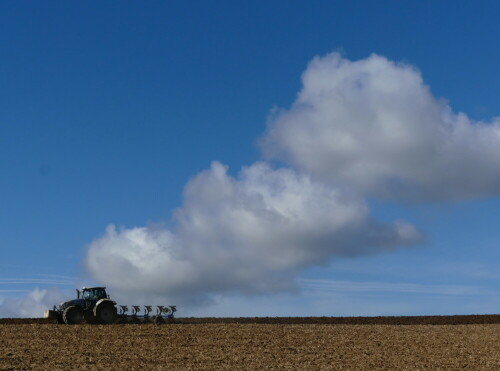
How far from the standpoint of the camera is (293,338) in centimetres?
3750

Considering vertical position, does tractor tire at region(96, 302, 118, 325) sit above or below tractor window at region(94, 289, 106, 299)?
below

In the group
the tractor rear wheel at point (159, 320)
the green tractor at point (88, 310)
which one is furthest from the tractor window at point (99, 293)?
the tractor rear wheel at point (159, 320)

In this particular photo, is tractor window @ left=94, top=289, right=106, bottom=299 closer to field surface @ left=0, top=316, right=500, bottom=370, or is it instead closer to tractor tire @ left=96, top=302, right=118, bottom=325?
tractor tire @ left=96, top=302, right=118, bottom=325

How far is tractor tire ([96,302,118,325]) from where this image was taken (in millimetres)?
43094

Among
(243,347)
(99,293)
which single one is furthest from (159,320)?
(243,347)

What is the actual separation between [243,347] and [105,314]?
11.9 m

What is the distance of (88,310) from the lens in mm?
43844

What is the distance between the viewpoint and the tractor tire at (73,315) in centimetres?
4319

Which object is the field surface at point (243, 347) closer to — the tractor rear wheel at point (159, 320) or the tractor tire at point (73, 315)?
the tractor tire at point (73, 315)

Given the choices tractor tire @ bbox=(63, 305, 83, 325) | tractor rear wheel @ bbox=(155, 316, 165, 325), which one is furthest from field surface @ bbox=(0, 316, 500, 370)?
tractor rear wheel @ bbox=(155, 316, 165, 325)

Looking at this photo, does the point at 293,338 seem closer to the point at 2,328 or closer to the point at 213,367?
the point at 213,367

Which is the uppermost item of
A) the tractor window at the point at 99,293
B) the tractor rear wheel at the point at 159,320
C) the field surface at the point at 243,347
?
the tractor window at the point at 99,293

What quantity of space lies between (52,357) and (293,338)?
1217 cm

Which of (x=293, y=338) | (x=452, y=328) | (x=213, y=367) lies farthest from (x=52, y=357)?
(x=452, y=328)
